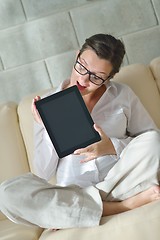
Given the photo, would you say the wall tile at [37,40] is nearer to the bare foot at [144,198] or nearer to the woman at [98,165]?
the woman at [98,165]

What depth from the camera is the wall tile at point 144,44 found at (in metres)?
2.01

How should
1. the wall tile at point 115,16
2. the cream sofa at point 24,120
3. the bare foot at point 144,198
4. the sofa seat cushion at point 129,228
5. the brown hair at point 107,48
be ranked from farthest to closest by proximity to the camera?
the wall tile at point 115,16 < the cream sofa at point 24,120 < the brown hair at point 107,48 < the bare foot at point 144,198 < the sofa seat cushion at point 129,228

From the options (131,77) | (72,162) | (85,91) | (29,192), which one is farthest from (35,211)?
(131,77)

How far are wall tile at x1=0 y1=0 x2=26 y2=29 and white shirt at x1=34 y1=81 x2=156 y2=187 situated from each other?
0.61 metres

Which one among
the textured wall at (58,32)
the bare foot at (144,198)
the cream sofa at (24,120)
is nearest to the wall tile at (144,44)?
the textured wall at (58,32)

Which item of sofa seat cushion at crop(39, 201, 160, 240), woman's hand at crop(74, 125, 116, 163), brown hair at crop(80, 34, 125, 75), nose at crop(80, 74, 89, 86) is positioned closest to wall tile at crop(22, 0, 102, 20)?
brown hair at crop(80, 34, 125, 75)

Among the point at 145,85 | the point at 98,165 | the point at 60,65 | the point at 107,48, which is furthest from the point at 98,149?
the point at 60,65

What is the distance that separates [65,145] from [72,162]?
170 millimetres

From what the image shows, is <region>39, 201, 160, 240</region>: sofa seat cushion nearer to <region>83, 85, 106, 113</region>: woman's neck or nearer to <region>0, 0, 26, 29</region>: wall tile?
<region>83, 85, 106, 113</region>: woman's neck

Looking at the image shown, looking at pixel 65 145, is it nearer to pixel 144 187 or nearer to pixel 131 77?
pixel 144 187

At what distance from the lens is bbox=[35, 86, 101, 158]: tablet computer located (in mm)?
1410

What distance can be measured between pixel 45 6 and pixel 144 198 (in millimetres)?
1084

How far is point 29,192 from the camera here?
4.27ft

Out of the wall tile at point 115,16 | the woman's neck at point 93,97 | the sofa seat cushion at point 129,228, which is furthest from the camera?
the wall tile at point 115,16
